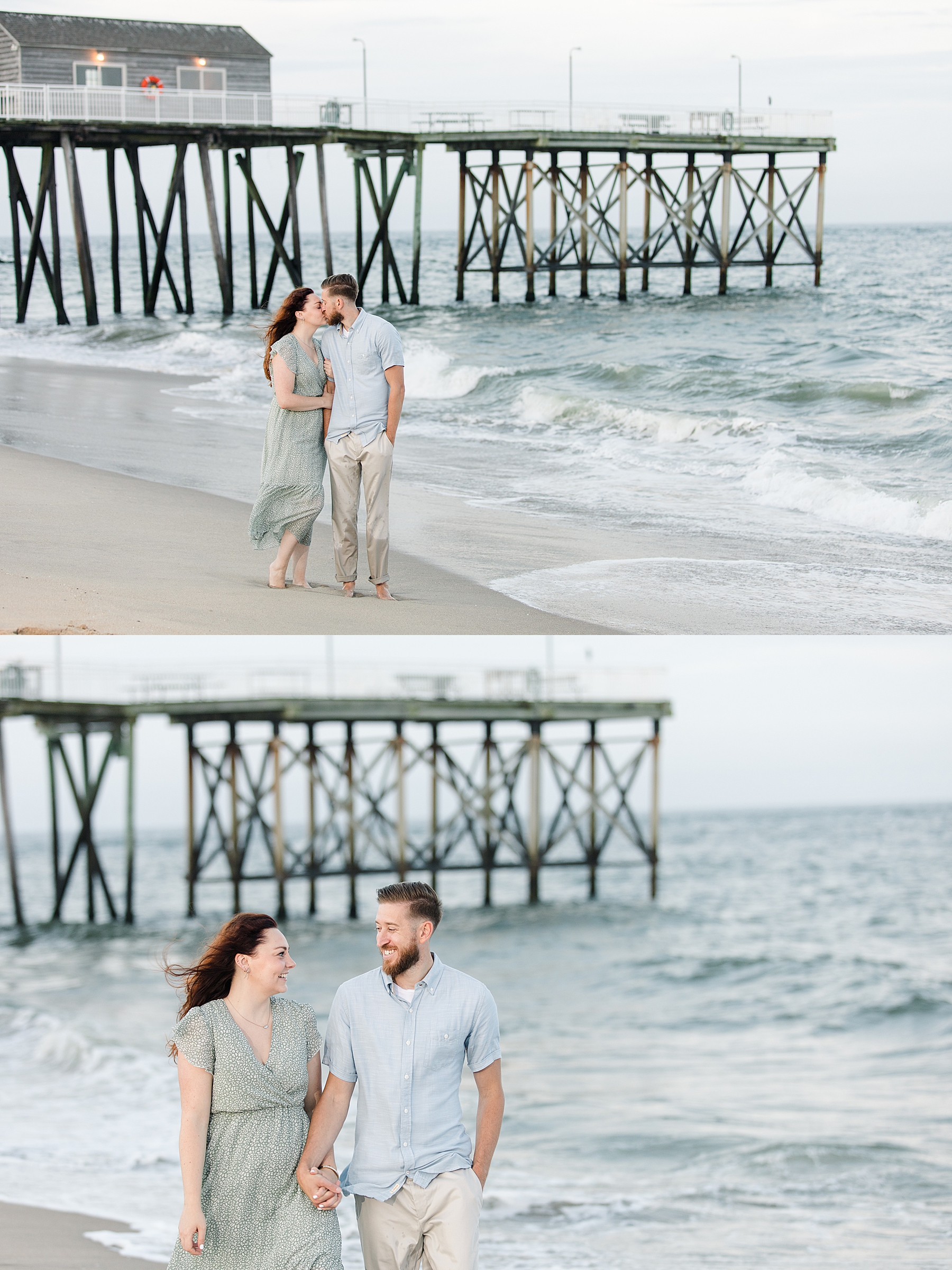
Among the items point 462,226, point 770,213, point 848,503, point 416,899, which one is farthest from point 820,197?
point 416,899

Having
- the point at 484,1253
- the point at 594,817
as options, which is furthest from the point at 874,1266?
the point at 594,817

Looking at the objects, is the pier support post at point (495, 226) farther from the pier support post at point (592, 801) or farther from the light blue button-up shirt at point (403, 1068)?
the light blue button-up shirt at point (403, 1068)

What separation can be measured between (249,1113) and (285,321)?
132 inches

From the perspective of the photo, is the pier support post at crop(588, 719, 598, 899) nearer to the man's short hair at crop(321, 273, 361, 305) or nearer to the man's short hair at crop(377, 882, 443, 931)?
the man's short hair at crop(321, 273, 361, 305)

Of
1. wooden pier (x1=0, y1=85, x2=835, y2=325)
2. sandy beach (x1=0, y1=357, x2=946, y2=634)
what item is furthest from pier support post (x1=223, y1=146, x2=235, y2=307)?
sandy beach (x1=0, y1=357, x2=946, y2=634)

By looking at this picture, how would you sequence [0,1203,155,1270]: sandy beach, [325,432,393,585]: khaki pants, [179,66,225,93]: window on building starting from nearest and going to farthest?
[0,1203,155,1270]: sandy beach
[325,432,393,585]: khaki pants
[179,66,225,93]: window on building

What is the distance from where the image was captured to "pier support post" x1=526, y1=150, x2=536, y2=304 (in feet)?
99.6

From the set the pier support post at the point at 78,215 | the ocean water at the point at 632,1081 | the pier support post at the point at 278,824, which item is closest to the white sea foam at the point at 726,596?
the ocean water at the point at 632,1081

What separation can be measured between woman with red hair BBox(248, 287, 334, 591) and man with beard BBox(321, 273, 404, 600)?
6 cm

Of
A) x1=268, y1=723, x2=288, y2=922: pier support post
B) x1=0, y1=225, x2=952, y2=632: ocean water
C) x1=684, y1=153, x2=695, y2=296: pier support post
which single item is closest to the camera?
x1=0, y1=225, x2=952, y2=632: ocean water

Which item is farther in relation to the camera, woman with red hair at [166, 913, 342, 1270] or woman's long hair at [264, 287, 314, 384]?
woman's long hair at [264, 287, 314, 384]

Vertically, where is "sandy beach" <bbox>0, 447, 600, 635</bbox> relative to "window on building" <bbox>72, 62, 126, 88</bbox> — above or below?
below

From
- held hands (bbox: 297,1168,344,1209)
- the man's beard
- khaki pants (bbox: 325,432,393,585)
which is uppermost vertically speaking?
khaki pants (bbox: 325,432,393,585)

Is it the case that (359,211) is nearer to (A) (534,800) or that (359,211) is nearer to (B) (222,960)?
(A) (534,800)
